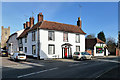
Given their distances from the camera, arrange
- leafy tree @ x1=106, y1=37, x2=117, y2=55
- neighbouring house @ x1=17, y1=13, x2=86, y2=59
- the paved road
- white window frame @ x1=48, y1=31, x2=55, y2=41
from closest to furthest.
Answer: the paved road → neighbouring house @ x1=17, y1=13, x2=86, y2=59 → white window frame @ x1=48, y1=31, x2=55, y2=41 → leafy tree @ x1=106, y1=37, x2=117, y2=55

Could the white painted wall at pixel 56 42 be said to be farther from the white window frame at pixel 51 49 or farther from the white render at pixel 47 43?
the white window frame at pixel 51 49

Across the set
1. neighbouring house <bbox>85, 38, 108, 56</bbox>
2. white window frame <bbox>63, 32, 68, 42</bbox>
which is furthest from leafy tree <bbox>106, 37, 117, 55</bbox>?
white window frame <bbox>63, 32, 68, 42</bbox>

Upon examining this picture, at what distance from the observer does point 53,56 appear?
24.5 meters

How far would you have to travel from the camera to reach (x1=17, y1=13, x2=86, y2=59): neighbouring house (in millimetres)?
23609

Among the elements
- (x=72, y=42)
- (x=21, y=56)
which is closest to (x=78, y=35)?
(x=72, y=42)

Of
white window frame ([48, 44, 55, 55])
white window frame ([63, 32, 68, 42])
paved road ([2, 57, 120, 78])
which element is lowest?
paved road ([2, 57, 120, 78])

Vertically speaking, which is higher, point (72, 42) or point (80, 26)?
point (80, 26)

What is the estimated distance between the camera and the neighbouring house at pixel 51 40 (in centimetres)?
2361

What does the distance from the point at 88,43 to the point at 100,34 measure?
45.0 m

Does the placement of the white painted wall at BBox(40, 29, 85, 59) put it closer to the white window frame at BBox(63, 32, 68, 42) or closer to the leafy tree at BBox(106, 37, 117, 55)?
the white window frame at BBox(63, 32, 68, 42)

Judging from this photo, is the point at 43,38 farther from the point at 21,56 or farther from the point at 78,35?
the point at 78,35

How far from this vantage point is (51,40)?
24672mm

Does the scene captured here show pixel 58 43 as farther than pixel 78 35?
No

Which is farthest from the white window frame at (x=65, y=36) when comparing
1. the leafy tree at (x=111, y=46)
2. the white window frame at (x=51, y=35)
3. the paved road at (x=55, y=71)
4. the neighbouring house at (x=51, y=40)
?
the leafy tree at (x=111, y=46)
